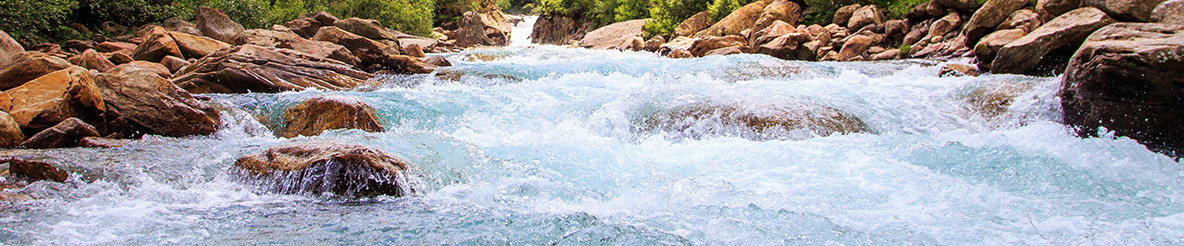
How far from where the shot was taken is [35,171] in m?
3.43

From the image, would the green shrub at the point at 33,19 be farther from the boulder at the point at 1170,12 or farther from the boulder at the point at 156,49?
the boulder at the point at 1170,12

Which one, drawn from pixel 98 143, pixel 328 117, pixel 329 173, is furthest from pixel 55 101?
pixel 329 173

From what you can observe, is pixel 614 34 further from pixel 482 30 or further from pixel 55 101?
pixel 55 101

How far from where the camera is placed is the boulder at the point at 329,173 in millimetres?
3387

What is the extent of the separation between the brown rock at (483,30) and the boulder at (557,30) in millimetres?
1878

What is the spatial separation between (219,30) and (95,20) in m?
3.09

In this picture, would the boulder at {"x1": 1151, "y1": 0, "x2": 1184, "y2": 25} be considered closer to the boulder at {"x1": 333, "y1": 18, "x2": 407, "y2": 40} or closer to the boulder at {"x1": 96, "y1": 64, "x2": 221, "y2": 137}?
the boulder at {"x1": 96, "y1": 64, "x2": 221, "y2": 137}

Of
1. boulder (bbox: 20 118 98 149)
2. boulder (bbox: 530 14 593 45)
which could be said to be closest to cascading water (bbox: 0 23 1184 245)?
boulder (bbox: 20 118 98 149)

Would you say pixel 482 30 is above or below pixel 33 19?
below

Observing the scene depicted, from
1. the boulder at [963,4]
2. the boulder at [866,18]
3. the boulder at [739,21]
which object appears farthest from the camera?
the boulder at [739,21]

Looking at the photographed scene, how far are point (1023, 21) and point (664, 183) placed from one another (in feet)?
30.8

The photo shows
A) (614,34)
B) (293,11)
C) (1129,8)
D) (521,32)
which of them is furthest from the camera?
(521,32)

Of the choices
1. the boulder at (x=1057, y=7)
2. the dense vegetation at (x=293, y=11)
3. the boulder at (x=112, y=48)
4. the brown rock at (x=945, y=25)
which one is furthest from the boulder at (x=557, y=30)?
the boulder at (x=1057, y=7)

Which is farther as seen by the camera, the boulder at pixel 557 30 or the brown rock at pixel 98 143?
the boulder at pixel 557 30
